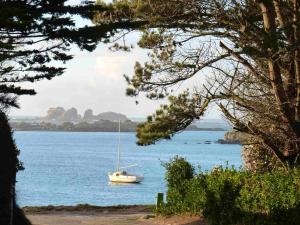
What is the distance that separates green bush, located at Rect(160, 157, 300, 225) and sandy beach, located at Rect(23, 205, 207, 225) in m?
0.65

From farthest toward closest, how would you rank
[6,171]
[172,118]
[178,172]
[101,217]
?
[101,217] → [178,172] → [172,118] → [6,171]

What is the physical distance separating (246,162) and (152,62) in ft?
25.2

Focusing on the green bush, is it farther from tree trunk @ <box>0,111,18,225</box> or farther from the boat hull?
the boat hull

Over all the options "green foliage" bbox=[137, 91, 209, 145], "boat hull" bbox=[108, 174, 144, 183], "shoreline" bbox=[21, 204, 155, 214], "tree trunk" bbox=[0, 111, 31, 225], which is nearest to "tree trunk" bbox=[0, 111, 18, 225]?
"tree trunk" bbox=[0, 111, 31, 225]

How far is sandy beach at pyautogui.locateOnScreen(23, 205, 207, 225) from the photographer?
19.8 m

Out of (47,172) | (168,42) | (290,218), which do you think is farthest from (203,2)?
(47,172)

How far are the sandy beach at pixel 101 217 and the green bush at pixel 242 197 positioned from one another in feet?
2.14

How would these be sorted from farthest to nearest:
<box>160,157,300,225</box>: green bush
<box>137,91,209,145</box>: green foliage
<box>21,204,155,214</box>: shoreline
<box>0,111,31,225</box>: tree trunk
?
<box>21,204,155,214</box>: shoreline → <box>137,91,209,145</box>: green foliage → <box>160,157,300,225</box>: green bush → <box>0,111,31,225</box>: tree trunk

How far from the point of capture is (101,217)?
22.0 metres

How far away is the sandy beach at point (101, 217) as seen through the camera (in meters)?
19.8

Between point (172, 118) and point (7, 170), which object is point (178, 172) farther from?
point (7, 170)

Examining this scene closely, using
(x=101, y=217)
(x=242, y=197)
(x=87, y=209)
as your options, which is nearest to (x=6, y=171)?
(x=242, y=197)

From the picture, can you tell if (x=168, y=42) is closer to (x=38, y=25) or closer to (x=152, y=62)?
(x=152, y=62)

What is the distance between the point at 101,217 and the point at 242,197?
6.90 meters
